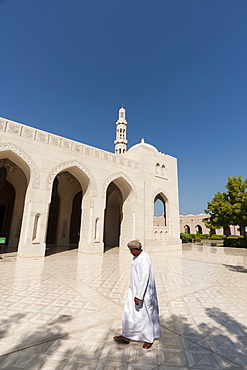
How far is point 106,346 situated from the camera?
253 cm

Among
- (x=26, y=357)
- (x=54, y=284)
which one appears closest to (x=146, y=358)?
(x=26, y=357)

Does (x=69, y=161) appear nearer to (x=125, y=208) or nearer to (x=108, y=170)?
(x=108, y=170)

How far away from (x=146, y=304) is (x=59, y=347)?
1.26 m

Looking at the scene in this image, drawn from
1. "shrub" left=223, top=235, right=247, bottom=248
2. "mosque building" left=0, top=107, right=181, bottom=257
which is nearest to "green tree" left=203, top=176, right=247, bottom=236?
"shrub" left=223, top=235, right=247, bottom=248

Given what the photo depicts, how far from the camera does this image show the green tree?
17.6 meters

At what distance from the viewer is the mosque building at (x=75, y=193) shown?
9.71 meters

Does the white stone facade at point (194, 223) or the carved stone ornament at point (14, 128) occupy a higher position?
the carved stone ornament at point (14, 128)

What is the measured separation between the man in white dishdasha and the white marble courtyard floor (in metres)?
0.15

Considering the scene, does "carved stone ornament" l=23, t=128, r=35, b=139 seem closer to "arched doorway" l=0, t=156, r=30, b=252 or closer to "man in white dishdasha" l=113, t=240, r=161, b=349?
"arched doorway" l=0, t=156, r=30, b=252

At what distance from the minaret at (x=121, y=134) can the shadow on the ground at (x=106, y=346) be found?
81.7 ft

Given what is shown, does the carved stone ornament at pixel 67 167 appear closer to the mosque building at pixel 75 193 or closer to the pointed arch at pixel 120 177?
the mosque building at pixel 75 193

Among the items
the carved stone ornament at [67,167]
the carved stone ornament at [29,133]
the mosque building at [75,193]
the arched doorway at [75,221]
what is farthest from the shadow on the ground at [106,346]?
the arched doorway at [75,221]

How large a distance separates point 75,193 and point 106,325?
1308 centimetres

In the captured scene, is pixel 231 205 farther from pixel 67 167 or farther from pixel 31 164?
pixel 31 164
